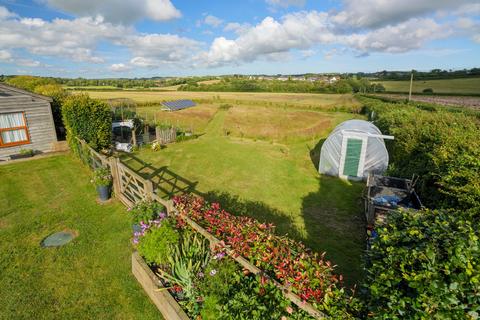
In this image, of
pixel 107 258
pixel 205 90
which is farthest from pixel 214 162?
pixel 205 90

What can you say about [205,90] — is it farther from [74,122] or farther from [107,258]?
[107,258]

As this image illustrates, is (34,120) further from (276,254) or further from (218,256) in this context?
(276,254)

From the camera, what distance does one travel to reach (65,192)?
9.64 meters

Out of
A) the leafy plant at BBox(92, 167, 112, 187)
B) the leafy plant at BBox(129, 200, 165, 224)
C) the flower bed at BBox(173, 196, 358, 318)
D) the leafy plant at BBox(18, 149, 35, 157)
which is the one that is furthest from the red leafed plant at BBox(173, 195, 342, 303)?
the leafy plant at BBox(18, 149, 35, 157)

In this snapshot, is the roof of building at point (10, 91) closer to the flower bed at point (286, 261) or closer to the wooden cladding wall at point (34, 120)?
the wooden cladding wall at point (34, 120)

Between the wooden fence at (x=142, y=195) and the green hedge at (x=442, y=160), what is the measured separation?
16.1 ft

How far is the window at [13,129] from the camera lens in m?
13.1

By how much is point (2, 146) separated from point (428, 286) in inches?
726

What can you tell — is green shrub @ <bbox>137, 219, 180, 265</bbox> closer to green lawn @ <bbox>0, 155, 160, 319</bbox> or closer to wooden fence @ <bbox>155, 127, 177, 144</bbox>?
green lawn @ <bbox>0, 155, 160, 319</bbox>

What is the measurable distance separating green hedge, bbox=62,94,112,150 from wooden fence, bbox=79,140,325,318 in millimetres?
1018

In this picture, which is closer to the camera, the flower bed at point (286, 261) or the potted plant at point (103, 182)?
the flower bed at point (286, 261)

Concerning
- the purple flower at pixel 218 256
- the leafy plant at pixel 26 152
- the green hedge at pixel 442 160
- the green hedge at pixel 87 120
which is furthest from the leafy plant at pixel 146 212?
the leafy plant at pixel 26 152

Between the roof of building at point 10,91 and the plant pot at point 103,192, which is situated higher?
the roof of building at point 10,91

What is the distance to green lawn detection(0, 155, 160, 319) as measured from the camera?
185 inches
